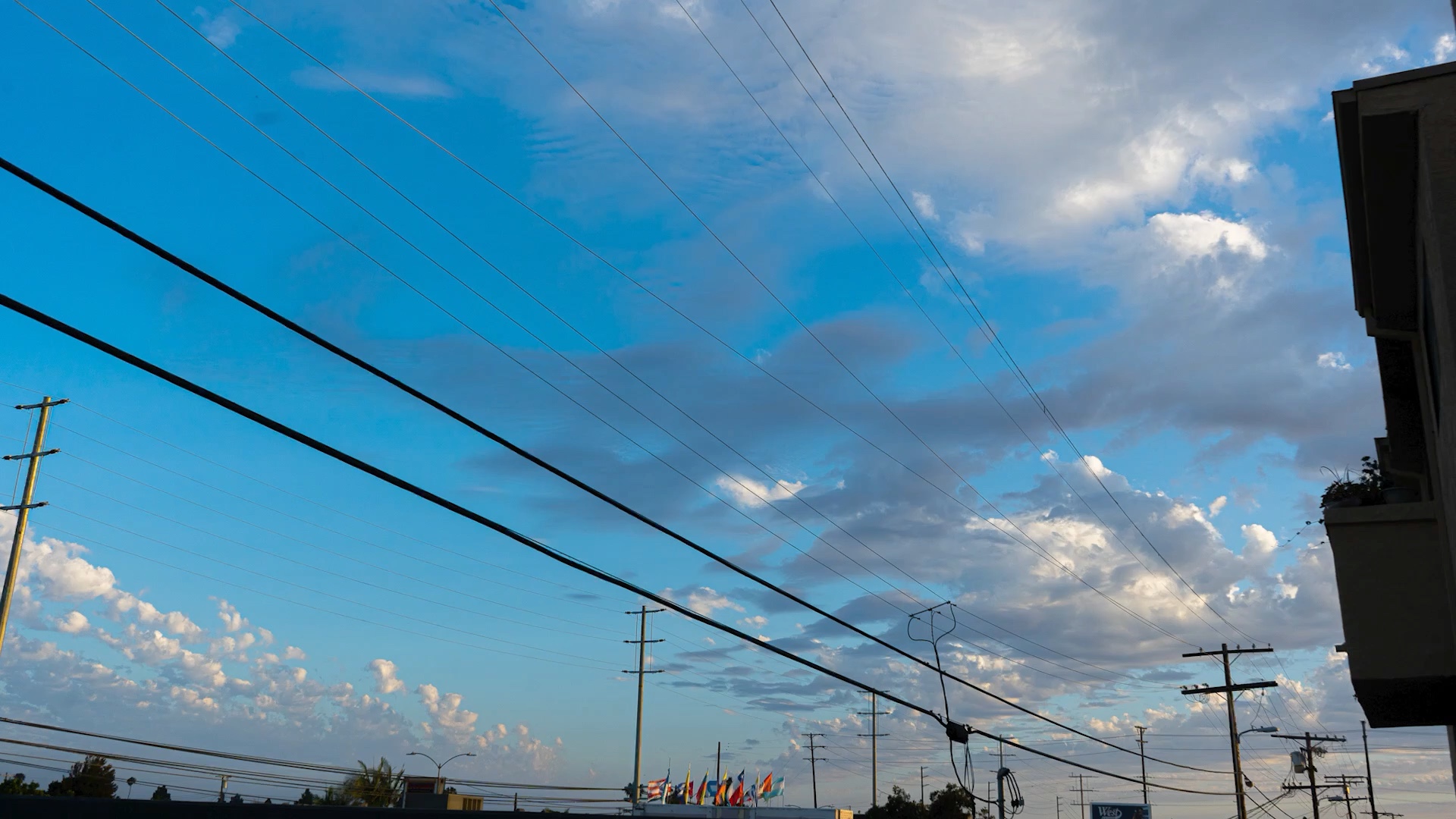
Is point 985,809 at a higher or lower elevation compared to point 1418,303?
lower

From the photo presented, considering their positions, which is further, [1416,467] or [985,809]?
[985,809]

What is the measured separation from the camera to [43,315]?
938cm

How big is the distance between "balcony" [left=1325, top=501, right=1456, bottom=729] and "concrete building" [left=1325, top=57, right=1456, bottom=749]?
0.05 feet

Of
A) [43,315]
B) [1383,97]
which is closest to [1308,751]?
[1383,97]

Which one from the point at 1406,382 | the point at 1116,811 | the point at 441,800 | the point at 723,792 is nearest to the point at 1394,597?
the point at 1406,382

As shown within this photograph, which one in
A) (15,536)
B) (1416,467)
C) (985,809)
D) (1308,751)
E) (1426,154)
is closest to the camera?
(1426,154)

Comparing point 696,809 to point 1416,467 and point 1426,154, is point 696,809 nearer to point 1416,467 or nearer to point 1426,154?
point 1416,467

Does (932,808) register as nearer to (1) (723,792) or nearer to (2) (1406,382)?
(1) (723,792)

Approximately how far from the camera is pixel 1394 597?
600 inches

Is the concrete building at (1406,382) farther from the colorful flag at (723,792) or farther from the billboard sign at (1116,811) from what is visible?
the billboard sign at (1116,811)

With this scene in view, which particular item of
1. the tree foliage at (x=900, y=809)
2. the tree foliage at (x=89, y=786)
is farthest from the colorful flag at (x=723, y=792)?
the tree foliage at (x=89, y=786)

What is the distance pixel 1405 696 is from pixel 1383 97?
909 cm

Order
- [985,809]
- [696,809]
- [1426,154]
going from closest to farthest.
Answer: [1426,154]
[696,809]
[985,809]

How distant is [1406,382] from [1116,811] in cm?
9742
